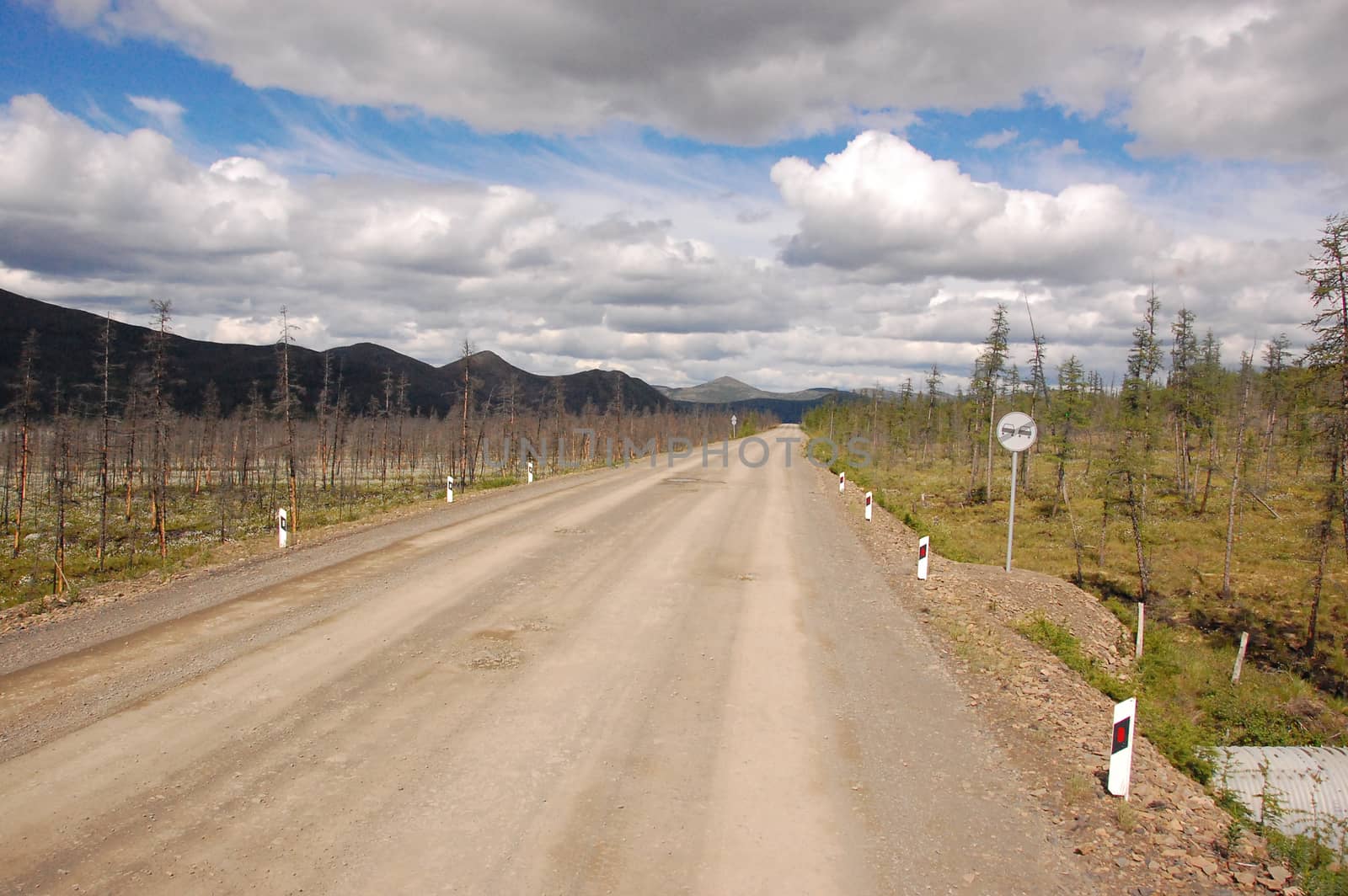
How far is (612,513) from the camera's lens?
65.3 feet

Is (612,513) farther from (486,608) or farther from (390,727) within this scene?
(390,727)

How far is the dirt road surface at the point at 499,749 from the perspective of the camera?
4473 millimetres

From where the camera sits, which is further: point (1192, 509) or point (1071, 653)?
point (1192, 509)

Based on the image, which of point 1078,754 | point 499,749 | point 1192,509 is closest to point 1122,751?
point 1078,754

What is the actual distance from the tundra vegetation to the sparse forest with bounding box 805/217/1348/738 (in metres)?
0.09

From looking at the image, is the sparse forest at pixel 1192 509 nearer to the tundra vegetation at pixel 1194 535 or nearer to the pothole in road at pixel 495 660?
the tundra vegetation at pixel 1194 535

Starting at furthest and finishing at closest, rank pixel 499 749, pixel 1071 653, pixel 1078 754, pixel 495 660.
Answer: pixel 1071 653 < pixel 495 660 < pixel 1078 754 < pixel 499 749

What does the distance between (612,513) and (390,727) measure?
13561mm

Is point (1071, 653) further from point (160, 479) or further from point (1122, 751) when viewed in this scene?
point (160, 479)

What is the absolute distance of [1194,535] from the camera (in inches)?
1217

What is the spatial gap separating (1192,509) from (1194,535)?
5.99 m

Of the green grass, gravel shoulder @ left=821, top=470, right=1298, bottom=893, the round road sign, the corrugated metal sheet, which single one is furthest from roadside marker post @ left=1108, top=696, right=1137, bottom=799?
the round road sign

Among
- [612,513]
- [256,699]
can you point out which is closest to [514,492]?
[612,513]

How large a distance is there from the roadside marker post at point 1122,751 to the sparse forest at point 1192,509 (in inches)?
300
